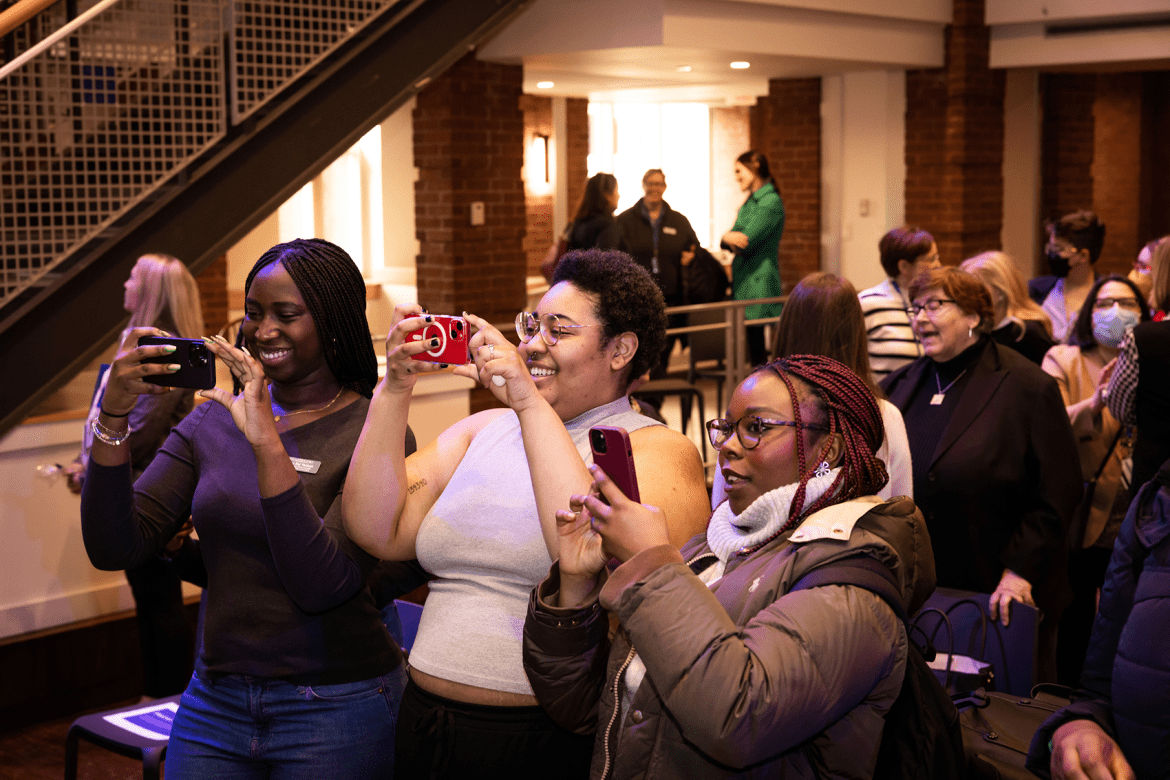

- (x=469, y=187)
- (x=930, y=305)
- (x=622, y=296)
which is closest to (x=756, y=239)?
(x=469, y=187)

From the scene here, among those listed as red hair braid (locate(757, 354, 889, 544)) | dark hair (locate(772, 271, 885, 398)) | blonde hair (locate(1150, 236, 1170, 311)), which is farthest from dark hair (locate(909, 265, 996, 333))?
red hair braid (locate(757, 354, 889, 544))

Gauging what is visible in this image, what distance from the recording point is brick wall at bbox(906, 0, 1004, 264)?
912 cm

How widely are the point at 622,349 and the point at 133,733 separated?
1576 mm

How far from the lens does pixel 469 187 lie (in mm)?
7332

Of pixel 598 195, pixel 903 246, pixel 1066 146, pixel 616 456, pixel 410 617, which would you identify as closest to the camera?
pixel 616 456

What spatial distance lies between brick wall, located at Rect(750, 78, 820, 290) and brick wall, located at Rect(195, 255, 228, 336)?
4.88 meters

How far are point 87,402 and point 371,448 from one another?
3207 millimetres

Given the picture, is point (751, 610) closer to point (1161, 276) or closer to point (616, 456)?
point (616, 456)

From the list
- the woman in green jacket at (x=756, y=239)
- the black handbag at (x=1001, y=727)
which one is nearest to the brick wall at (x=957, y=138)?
the woman in green jacket at (x=756, y=239)

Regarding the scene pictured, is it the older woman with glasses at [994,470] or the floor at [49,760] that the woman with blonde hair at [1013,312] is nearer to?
the older woman with glasses at [994,470]

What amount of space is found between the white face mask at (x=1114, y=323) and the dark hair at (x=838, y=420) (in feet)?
9.09

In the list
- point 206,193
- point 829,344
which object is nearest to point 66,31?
point 206,193

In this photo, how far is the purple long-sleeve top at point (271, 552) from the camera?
1849 millimetres

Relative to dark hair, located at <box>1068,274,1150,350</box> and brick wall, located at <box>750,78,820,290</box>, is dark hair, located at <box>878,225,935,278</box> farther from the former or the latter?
brick wall, located at <box>750,78,820,290</box>
